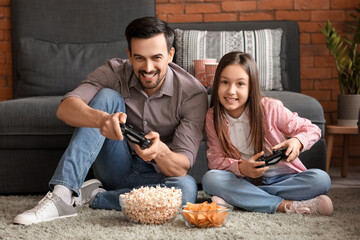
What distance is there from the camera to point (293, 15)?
3.06 meters

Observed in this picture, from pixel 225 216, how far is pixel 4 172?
111 cm

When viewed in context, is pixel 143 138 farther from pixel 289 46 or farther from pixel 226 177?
pixel 289 46

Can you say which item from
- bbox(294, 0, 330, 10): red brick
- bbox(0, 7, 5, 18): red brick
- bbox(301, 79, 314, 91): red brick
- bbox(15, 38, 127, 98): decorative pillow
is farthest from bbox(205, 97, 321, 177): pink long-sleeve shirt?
bbox(0, 7, 5, 18): red brick

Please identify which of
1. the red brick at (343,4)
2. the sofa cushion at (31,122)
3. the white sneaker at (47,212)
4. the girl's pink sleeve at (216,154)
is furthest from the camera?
the red brick at (343,4)

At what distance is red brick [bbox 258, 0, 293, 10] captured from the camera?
10.0ft

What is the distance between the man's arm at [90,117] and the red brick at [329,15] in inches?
74.1

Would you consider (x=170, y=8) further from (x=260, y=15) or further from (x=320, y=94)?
(x=320, y=94)

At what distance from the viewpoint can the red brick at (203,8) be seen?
309cm

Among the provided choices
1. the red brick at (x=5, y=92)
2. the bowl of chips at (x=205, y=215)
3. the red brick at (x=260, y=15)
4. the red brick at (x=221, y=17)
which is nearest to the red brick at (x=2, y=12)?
the red brick at (x=5, y=92)

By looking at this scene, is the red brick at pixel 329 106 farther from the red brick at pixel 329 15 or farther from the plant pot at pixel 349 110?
the red brick at pixel 329 15

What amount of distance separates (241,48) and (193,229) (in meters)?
1.39

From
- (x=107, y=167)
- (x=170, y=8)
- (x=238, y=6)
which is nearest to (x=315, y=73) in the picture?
(x=238, y=6)

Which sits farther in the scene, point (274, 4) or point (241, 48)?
point (274, 4)

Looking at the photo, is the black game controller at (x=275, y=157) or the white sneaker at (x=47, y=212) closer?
the white sneaker at (x=47, y=212)
